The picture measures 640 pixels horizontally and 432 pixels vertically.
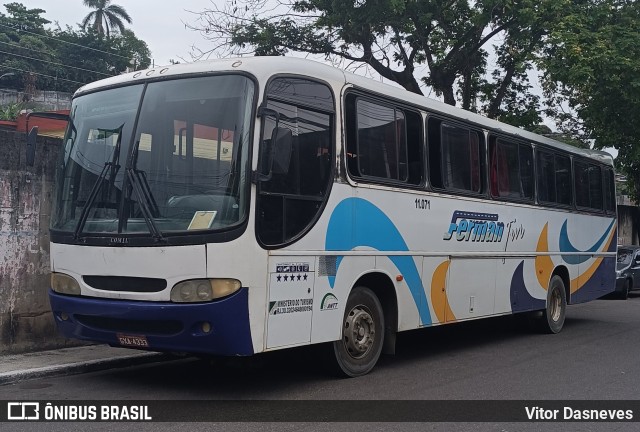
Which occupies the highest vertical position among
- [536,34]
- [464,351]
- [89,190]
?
[536,34]

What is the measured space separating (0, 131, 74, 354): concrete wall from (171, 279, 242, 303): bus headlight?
3447 mm

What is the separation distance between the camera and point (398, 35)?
1873 cm

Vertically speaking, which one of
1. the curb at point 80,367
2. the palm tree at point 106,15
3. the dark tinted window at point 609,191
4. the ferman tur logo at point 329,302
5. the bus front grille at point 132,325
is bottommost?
the curb at point 80,367

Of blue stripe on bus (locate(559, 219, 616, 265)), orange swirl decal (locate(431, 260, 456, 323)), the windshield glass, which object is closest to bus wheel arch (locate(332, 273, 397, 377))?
orange swirl decal (locate(431, 260, 456, 323))

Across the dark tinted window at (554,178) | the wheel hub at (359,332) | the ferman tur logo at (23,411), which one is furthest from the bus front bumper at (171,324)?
the dark tinted window at (554,178)

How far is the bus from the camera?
6746 mm

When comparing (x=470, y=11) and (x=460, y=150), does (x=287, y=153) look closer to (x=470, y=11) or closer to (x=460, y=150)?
(x=460, y=150)

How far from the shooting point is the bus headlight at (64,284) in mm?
7418

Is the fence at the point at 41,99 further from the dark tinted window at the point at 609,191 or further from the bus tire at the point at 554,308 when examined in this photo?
the bus tire at the point at 554,308

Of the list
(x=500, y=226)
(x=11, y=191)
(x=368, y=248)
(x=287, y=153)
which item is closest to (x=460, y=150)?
(x=500, y=226)

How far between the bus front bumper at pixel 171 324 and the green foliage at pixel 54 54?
53.8 metres

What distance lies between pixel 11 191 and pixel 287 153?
3880 mm
